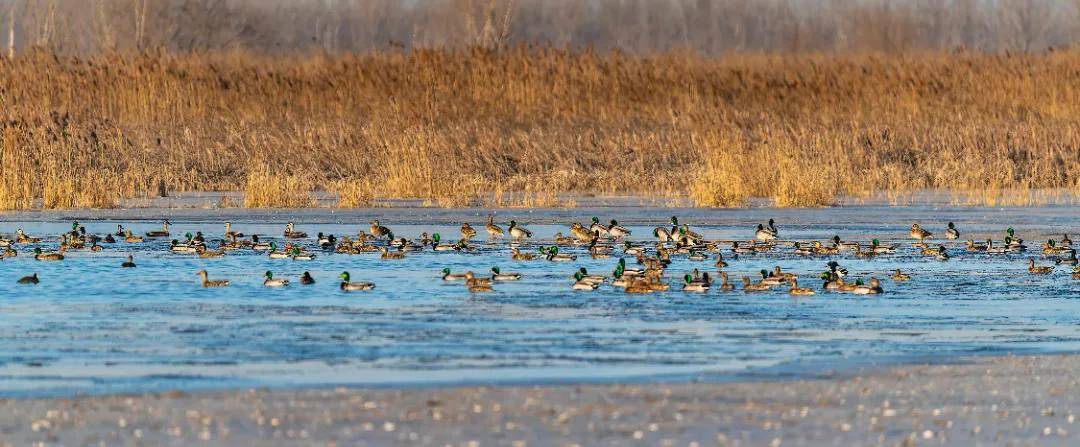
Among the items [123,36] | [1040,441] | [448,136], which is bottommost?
[1040,441]

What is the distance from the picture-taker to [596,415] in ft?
27.8

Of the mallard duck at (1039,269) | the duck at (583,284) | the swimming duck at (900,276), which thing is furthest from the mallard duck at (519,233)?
the mallard duck at (1039,269)

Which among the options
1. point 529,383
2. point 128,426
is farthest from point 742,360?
point 128,426

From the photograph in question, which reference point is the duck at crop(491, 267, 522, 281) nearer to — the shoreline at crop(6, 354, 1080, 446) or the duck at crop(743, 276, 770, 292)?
the duck at crop(743, 276, 770, 292)

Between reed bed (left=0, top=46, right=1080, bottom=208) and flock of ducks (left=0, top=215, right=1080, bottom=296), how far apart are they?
19.8 ft

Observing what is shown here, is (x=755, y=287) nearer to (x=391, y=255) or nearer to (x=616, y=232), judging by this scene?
(x=391, y=255)

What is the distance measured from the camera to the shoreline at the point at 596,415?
26.0 feet

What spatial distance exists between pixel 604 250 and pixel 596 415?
31.7 ft

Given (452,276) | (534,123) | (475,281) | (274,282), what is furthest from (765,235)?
(534,123)

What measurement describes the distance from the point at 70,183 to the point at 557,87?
33.6 ft

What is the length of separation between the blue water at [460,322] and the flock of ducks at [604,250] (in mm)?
158

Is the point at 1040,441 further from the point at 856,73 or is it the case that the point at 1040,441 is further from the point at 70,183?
the point at 856,73

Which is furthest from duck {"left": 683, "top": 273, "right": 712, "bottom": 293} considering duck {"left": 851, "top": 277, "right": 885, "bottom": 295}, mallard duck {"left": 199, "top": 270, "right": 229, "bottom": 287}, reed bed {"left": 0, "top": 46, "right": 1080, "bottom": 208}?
reed bed {"left": 0, "top": 46, "right": 1080, "bottom": 208}

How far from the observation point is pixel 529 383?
943cm
